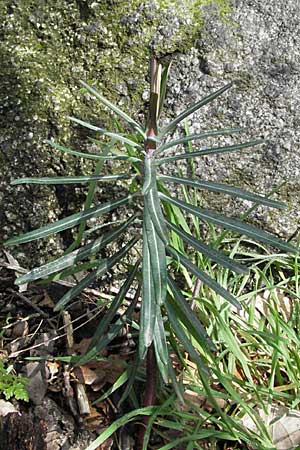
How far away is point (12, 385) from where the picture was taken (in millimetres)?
2518

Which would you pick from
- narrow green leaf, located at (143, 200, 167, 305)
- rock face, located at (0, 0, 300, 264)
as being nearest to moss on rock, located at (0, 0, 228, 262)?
rock face, located at (0, 0, 300, 264)

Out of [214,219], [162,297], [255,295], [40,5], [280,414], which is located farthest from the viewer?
[40,5]

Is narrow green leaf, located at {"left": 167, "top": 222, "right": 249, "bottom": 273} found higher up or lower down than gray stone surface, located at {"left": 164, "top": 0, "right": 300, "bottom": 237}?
lower down

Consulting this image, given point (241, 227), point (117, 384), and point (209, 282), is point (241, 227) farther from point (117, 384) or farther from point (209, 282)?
point (117, 384)

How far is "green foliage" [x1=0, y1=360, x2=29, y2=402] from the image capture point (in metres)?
2.46

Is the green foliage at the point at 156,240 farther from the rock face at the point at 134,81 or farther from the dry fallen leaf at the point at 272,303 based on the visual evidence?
the rock face at the point at 134,81

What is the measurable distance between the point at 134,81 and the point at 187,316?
1.27 meters

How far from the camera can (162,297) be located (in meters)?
1.97

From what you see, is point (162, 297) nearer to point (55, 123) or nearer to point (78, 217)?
point (78, 217)

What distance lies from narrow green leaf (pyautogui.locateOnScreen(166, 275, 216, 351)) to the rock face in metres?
0.78

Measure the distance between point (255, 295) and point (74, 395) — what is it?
32.8 inches

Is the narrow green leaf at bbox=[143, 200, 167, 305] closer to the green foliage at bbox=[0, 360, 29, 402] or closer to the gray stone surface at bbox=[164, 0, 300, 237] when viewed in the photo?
the green foliage at bbox=[0, 360, 29, 402]

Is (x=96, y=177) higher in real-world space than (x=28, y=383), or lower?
higher

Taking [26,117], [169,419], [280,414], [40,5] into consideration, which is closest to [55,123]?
[26,117]
